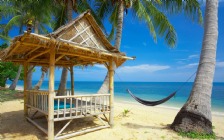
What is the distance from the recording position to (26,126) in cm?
607

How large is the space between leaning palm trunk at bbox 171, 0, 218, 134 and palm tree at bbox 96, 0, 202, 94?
105 inches

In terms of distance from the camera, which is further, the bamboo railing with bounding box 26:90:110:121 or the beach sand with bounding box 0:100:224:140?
the beach sand with bounding box 0:100:224:140

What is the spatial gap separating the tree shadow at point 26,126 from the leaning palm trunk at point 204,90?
288 cm

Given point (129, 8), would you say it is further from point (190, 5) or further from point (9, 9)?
point (9, 9)

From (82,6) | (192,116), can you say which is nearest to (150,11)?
(82,6)

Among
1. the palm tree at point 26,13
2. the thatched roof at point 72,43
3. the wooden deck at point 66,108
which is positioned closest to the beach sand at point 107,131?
the wooden deck at point 66,108

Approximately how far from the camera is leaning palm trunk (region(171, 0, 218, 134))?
546cm

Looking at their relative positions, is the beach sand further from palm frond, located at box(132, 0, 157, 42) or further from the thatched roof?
palm frond, located at box(132, 0, 157, 42)

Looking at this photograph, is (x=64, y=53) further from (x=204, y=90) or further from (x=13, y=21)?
(x=13, y=21)

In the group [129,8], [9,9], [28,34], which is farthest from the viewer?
[9,9]

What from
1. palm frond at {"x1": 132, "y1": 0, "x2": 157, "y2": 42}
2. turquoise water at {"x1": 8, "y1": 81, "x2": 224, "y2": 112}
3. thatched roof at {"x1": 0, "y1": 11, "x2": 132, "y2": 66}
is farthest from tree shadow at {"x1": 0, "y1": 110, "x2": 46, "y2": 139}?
turquoise water at {"x1": 8, "y1": 81, "x2": 224, "y2": 112}

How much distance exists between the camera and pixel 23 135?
5277mm

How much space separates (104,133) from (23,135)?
7.61 feet

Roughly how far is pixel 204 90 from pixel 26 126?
19.0 feet
